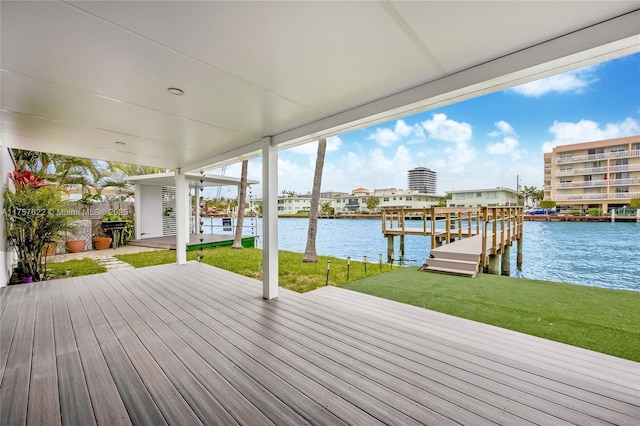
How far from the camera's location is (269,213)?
368 cm

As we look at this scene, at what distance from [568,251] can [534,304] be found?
30.0 ft

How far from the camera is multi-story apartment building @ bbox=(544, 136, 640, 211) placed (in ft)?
30.2

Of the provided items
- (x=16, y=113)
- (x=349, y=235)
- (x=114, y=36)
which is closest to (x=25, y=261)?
(x=16, y=113)

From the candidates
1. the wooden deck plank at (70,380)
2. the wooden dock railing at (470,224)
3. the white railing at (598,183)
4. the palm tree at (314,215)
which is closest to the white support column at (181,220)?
the wooden deck plank at (70,380)

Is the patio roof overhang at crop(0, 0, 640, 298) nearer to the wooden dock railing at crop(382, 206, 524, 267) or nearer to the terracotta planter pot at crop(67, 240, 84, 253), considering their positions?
the wooden dock railing at crop(382, 206, 524, 267)

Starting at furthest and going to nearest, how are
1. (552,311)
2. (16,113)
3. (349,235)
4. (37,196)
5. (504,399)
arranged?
(349,235) < (37,196) < (552,311) < (16,113) < (504,399)

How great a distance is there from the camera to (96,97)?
233 centimetres

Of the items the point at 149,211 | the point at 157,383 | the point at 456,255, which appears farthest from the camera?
the point at 149,211

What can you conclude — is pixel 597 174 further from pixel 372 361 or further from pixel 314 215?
pixel 372 361

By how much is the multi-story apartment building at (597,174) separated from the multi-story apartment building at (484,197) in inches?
140

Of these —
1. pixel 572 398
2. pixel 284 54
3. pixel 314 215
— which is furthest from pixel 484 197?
pixel 284 54

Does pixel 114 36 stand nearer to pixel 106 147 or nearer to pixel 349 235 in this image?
pixel 106 147

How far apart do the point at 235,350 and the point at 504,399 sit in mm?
1983

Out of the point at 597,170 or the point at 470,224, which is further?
the point at 597,170
